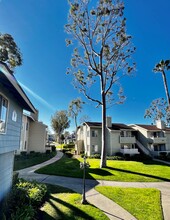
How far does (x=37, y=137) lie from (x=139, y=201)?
22.6 m

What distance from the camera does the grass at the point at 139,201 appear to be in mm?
6672

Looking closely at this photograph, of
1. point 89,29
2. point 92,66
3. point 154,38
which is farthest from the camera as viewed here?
point 92,66

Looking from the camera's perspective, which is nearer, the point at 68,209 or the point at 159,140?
the point at 68,209

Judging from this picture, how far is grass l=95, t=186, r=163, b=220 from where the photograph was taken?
6.67 meters

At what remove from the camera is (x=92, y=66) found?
64.1 ft

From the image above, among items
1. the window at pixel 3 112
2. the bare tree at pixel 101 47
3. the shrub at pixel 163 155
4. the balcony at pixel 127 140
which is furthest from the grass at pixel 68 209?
the shrub at pixel 163 155

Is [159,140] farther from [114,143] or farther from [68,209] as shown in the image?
[68,209]

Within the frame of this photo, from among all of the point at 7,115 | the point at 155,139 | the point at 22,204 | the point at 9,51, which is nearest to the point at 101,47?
the point at 9,51

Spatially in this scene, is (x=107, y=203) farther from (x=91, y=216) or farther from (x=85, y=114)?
(x=85, y=114)

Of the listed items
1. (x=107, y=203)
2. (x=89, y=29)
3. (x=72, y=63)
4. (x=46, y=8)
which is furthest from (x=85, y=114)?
(x=107, y=203)

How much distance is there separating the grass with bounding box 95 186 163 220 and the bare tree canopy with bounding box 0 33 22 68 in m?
13.6

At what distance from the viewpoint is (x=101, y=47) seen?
1872 cm

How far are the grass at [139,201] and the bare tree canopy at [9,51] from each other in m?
13.6

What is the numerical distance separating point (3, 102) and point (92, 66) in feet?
50.9
